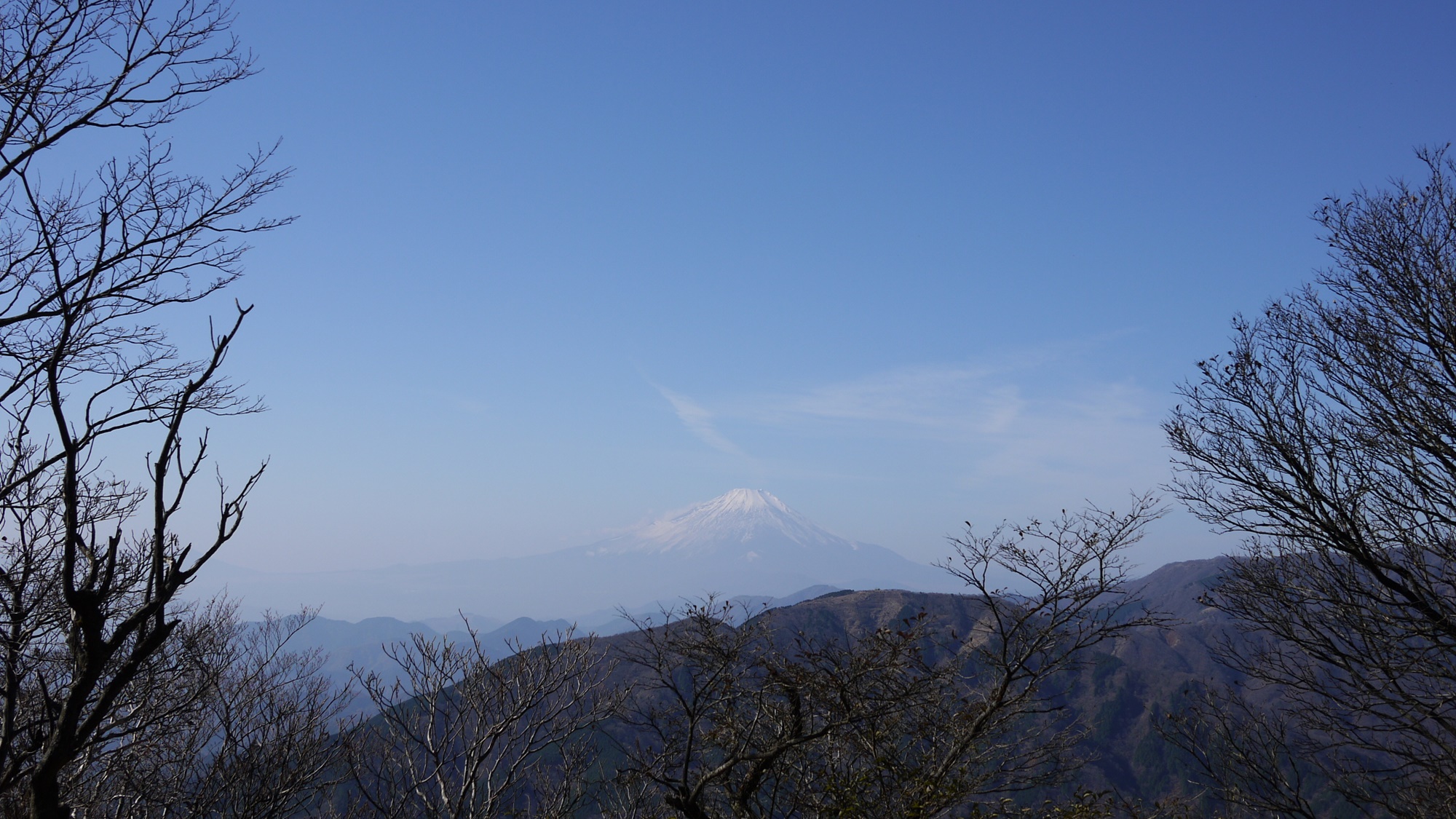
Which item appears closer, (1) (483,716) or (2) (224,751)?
(1) (483,716)

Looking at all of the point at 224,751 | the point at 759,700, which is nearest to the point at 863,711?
the point at 759,700

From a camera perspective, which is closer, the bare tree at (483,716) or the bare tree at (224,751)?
the bare tree at (224,751)

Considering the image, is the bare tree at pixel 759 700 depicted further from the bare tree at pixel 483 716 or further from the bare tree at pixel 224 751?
→ the bare tree at pixel 224 751

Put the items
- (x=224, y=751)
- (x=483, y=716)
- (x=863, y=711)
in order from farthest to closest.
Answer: (x=224, y=751) < (x=483, y=716) < (x=863, y=711)

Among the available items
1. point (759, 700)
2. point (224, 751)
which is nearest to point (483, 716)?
point (759, 700)

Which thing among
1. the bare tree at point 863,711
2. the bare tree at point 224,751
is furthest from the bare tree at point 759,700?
the bare tree at point 224,751

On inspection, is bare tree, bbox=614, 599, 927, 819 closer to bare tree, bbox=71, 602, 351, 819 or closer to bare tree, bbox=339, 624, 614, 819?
bare tree, bbox=339, 624, 614, 819

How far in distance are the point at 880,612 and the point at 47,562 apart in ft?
417

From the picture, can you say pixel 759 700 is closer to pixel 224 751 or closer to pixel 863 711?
pixel 863 711

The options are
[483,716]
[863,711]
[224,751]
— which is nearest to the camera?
[863,711]

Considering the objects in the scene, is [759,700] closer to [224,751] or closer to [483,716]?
[483,716]

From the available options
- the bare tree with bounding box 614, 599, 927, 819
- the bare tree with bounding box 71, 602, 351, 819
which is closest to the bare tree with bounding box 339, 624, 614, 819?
the bare tree with bounding box 71, 602, 351, 819

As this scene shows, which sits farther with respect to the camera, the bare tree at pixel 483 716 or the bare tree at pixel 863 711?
the bare tree at pixel 483 716

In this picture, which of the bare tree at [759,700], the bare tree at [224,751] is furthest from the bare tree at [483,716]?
the bare tree at [759,700]
